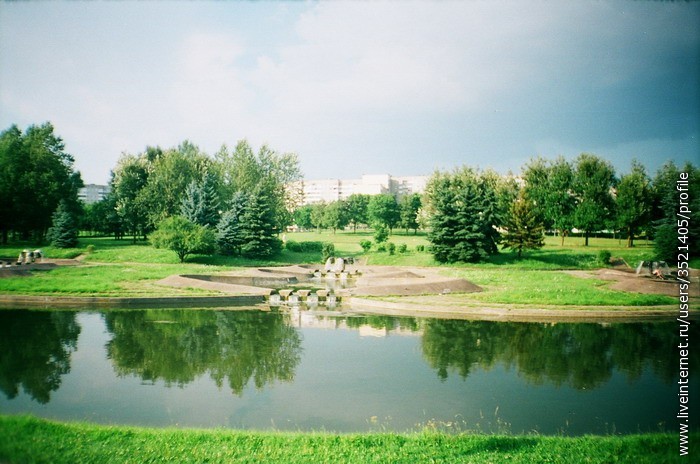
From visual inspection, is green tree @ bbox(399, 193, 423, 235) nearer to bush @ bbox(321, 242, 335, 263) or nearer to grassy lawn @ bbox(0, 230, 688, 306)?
grassy lawn @ bbox(0, 230, 688, 306)

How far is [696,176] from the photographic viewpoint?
12.1 m

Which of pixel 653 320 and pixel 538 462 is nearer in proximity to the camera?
pixel 538 462

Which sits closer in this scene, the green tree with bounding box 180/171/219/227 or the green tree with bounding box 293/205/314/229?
the green tree with bounding box 180/171/219/227

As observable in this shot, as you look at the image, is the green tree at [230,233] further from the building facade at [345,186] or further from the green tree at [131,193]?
the building facade at [345,186]

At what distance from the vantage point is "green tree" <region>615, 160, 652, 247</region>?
19.8 metres

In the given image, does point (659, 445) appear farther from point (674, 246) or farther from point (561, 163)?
point (561, 163)

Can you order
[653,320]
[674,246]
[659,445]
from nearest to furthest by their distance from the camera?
1. [659,445]
2. [653,320]
3. [674,246]

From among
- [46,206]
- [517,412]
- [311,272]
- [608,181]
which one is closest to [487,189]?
[608,181]

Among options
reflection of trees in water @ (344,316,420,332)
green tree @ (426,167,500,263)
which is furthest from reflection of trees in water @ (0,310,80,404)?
green tree @ (426,167,500,263)

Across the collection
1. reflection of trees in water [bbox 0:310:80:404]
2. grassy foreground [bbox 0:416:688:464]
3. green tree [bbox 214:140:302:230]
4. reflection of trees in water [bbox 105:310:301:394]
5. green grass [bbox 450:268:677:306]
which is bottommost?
reflection of trees in water [bbox 105:310:301:394]

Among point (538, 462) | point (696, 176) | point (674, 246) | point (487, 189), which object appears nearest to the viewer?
point (538, 462)

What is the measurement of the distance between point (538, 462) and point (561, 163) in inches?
1003

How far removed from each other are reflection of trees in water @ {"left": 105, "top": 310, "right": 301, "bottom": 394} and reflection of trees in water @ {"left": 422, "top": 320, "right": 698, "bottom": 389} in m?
4.47

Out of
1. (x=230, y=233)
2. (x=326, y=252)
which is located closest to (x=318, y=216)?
(x=326, y=252)
